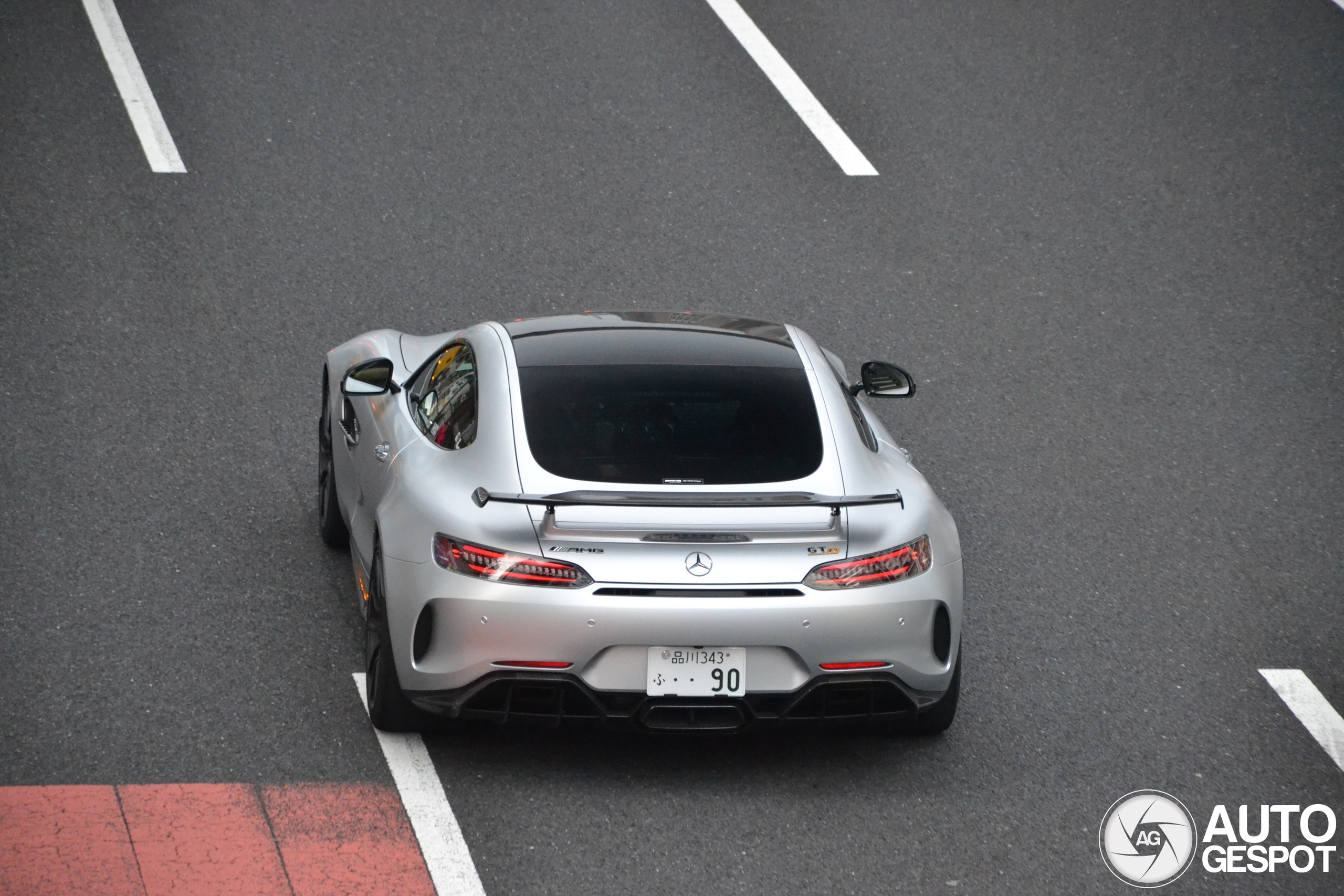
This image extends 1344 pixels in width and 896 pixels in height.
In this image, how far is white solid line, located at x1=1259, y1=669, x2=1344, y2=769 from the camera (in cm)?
629

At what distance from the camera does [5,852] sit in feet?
16.1

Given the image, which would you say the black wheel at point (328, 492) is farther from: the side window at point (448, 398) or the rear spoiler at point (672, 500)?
the rear spoiler at point (672, 500)

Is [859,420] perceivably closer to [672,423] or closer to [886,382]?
[886,382]

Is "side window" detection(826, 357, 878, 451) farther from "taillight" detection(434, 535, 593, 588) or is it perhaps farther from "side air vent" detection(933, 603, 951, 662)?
"taillight" detection(434, 535, 593, 588)

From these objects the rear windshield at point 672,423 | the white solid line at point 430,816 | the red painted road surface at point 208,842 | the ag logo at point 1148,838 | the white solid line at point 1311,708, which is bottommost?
the white solid line at point 1311,708

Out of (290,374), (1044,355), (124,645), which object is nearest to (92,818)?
(124,645)

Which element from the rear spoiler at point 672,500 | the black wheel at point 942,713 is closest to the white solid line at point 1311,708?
the black wheel at point 942,713

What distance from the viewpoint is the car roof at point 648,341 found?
614 cm

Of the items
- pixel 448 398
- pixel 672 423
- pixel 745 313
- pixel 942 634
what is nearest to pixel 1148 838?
pixel 942 634

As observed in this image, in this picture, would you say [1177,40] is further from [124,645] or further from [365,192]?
[124,645]

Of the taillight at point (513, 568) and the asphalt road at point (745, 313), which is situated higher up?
the taillight at point (513, 568)

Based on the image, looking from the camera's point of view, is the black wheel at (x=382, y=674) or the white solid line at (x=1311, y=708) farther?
the white solid line at (x=1311, y=708)

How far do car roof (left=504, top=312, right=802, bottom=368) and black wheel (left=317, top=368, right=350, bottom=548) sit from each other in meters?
1.27

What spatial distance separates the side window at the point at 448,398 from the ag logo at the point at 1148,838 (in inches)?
104
